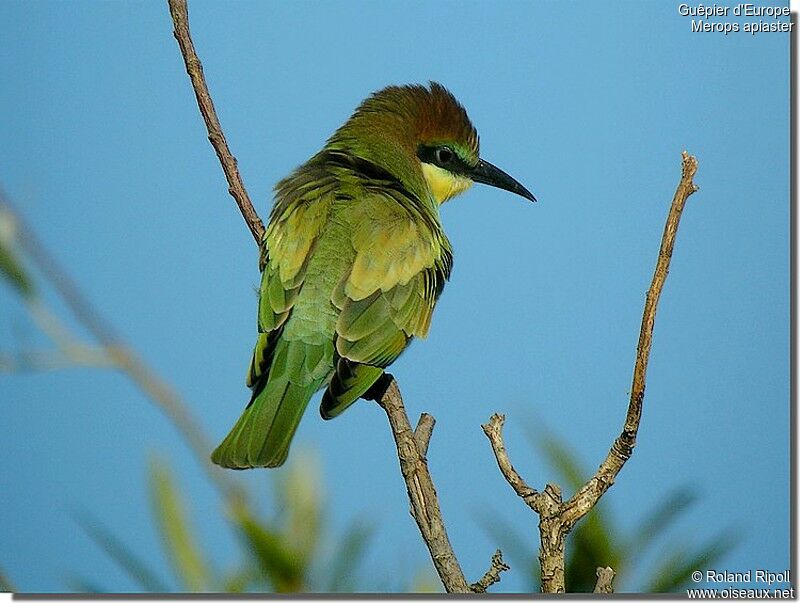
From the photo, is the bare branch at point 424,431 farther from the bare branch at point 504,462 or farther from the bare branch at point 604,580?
the bare branch at point 604,580

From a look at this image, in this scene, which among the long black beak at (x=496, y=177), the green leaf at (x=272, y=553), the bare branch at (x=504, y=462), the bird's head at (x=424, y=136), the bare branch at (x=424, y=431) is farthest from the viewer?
the long black beak at (x=496, y=177)

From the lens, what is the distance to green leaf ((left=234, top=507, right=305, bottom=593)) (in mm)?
1379

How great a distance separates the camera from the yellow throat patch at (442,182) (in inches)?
95.3

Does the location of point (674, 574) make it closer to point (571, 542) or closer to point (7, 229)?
point (571, 542)

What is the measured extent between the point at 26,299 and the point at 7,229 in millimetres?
185

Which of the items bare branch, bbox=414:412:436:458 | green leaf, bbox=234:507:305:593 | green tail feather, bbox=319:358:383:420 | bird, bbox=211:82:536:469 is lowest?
green leaf, bbox=234:507:305:593

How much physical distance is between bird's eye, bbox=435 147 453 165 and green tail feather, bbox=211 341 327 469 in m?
0.75

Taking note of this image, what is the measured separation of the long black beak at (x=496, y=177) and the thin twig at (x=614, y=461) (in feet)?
3.23

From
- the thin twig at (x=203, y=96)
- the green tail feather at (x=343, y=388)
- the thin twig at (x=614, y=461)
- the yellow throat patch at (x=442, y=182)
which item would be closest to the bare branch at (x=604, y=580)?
the thin twig at (x=614, y=461)

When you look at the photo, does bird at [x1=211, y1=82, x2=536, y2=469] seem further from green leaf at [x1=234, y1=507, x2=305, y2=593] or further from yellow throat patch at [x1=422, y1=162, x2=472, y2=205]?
green leaf at [x1=234, y1=507, x2=305, y2=593]

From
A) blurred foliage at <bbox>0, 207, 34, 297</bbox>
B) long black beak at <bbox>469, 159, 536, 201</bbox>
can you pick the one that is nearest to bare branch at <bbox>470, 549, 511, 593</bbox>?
blurred foliage at <bbox>0, 207, 34, 297</bbox>

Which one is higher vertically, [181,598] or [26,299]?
[26,299]

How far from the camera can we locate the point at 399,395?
1.86m

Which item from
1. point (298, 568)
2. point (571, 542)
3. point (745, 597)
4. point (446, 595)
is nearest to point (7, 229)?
point (298, 568)
